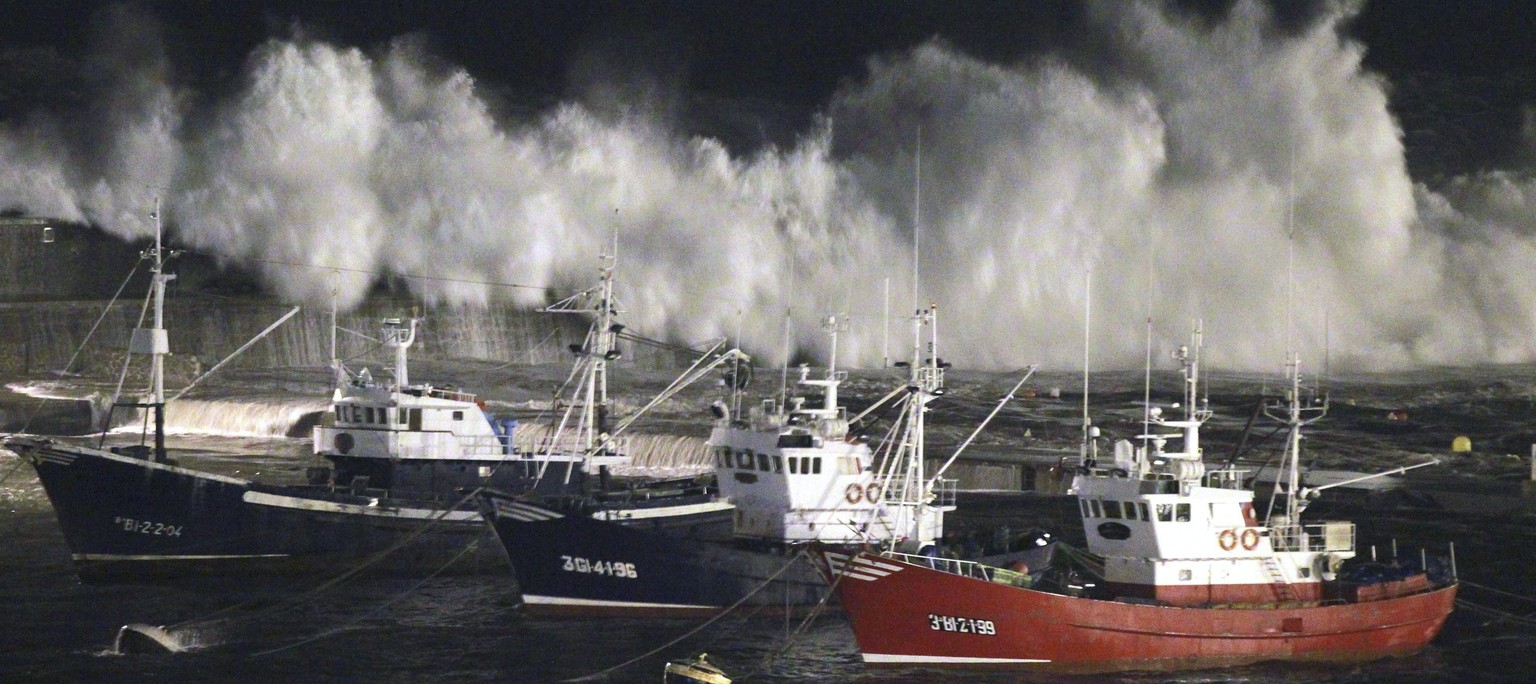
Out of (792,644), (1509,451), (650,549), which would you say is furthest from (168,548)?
(1509,451)

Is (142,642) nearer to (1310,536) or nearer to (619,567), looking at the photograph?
(619,567)

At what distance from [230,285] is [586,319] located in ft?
68.9

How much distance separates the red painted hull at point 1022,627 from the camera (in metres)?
35.7

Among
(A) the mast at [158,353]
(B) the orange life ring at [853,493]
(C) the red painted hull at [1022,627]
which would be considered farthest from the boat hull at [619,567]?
(A) the mast at [158,353]

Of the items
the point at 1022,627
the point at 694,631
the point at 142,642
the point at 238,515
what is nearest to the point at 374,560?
the point at 238,515

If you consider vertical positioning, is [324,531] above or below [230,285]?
below

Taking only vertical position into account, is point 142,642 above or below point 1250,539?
below

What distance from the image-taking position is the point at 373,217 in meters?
106

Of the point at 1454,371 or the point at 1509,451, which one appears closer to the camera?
the point at 1509,451

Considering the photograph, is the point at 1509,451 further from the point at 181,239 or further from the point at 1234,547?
the point at 181,239

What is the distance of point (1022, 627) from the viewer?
35.8m

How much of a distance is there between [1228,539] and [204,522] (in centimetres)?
2652

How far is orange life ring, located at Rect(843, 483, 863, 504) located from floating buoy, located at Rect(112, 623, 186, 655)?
52.3ft

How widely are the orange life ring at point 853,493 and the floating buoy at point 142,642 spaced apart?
1595 centimetres
